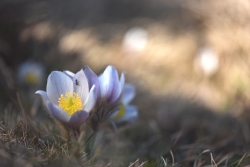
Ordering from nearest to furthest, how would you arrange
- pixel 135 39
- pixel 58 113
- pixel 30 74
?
pixel 58 113, pixel 30 74, pixel 135 39

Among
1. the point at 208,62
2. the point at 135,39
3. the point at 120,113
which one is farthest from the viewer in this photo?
the point at 135,39

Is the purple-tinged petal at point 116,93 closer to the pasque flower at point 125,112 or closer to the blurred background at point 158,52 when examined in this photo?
the pasque flower at point 125,112

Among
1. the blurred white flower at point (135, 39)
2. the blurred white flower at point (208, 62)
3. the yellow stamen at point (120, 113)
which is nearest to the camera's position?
the yellow stamen at point (120, 113)

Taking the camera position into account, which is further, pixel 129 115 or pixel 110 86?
pixel 129 115

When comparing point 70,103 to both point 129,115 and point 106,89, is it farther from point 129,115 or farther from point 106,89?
point 129,115

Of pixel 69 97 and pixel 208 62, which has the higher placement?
pixel 69 97

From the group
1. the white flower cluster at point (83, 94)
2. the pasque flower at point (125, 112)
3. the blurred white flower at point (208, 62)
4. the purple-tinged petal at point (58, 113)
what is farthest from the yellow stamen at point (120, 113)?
the blurred white flower at point (208, 62)

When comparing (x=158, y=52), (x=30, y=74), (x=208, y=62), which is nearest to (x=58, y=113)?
(x=30, y=74)
